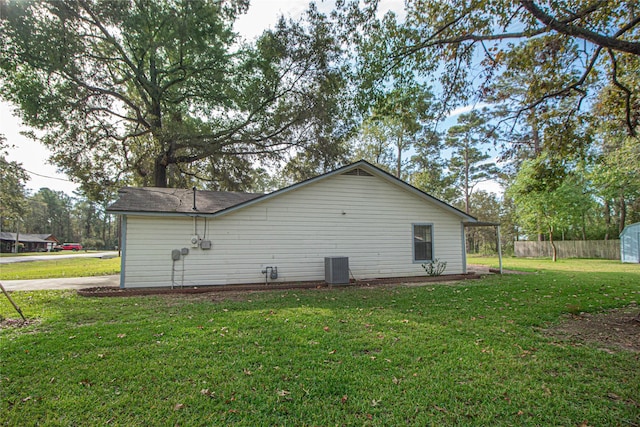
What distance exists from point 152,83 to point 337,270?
13516 mm

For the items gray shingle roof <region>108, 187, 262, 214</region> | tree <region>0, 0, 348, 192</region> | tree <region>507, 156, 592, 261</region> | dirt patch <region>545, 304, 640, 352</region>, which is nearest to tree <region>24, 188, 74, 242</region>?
tree <region>0, 0, 348, 192</region>

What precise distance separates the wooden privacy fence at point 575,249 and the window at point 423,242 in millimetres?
20576

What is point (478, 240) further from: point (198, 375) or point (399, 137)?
point (198, 375)

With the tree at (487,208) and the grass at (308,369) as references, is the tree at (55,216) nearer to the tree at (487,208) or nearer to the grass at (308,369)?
the grass at (308,369)

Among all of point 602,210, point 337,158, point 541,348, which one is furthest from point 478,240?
point 541,348

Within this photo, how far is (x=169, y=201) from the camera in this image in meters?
9.97

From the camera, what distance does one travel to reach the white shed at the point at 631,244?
18.2m

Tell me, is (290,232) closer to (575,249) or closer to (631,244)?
(631,244)

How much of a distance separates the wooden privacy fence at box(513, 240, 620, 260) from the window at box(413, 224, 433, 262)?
67.5ft

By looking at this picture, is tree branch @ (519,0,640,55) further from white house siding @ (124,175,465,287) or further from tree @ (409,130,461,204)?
Answer: tree @ (409,130,461,204)

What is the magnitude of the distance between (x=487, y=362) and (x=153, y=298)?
7439 mm

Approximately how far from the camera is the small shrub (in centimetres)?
1126

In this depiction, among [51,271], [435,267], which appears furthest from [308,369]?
[51,271]

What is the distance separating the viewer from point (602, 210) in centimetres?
3081
